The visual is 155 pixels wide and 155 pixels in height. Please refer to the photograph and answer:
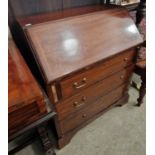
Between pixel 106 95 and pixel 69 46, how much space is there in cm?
66

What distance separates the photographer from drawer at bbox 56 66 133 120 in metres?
1.02

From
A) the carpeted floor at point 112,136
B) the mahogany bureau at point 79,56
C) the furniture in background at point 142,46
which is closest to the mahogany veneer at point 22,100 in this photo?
the mahogany bureau at point 79,56

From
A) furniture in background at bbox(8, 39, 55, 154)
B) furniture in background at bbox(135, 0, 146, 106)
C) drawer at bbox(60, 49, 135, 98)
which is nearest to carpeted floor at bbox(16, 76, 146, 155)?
furniture in background at bbox(135, 0, 146, 106)

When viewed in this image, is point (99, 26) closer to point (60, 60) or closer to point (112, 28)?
point (112, 28)

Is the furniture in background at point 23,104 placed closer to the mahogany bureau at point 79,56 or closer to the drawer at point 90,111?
the mahogany bureau at point 79,56

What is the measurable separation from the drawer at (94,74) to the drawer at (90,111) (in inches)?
11.2

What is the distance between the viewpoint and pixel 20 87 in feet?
2.03

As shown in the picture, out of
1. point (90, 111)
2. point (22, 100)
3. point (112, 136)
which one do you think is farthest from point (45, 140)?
point (112, 136)

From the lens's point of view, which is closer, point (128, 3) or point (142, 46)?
point (142, 46)

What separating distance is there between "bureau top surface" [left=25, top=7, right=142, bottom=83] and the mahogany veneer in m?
0.13

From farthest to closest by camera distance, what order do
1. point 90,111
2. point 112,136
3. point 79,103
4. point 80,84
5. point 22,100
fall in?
point 112,136, point 90,111, point 79,103, point 80,84, point 22,100

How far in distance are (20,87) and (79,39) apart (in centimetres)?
49

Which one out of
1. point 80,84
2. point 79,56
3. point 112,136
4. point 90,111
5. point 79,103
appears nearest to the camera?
point 79,56

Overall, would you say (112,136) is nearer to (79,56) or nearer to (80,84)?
(80,84)
